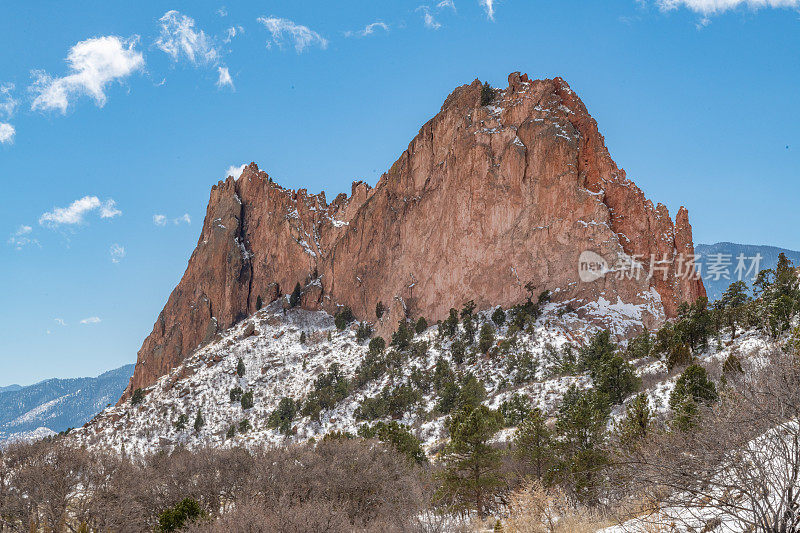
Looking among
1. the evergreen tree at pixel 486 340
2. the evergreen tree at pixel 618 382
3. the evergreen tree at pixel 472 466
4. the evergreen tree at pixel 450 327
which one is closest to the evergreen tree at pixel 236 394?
the evergreen tree at pixel 450 327

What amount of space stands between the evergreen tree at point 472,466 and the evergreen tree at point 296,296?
81922 mm

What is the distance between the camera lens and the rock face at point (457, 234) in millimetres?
72625

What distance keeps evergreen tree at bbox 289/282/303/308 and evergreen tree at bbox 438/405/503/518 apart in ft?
269

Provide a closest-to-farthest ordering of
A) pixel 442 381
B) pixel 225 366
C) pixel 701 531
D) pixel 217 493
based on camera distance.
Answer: pixel 701 531
pixel 217 493
pixel 442 381
pixel 225 366

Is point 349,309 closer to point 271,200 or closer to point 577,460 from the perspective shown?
A: point 271,200

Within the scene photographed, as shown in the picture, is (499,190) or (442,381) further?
(499,190)

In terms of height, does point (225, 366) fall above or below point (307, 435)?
above

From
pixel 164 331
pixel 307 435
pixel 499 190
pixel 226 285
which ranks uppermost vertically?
pixel 499 190

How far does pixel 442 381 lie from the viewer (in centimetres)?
6097

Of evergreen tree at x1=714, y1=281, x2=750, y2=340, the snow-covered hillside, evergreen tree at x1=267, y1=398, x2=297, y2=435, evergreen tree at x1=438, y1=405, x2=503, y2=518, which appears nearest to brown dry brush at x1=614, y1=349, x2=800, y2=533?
evergreen tree at x1=438, y1=405, x2=503, y2=518

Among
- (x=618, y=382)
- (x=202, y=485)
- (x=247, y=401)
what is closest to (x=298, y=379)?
(x=247, y=401)

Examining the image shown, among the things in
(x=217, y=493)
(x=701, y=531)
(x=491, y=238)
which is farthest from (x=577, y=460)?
(x=491, y=238)

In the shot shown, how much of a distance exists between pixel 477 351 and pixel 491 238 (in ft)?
73.9

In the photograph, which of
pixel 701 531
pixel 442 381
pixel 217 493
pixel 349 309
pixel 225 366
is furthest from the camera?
pixel 349 309
